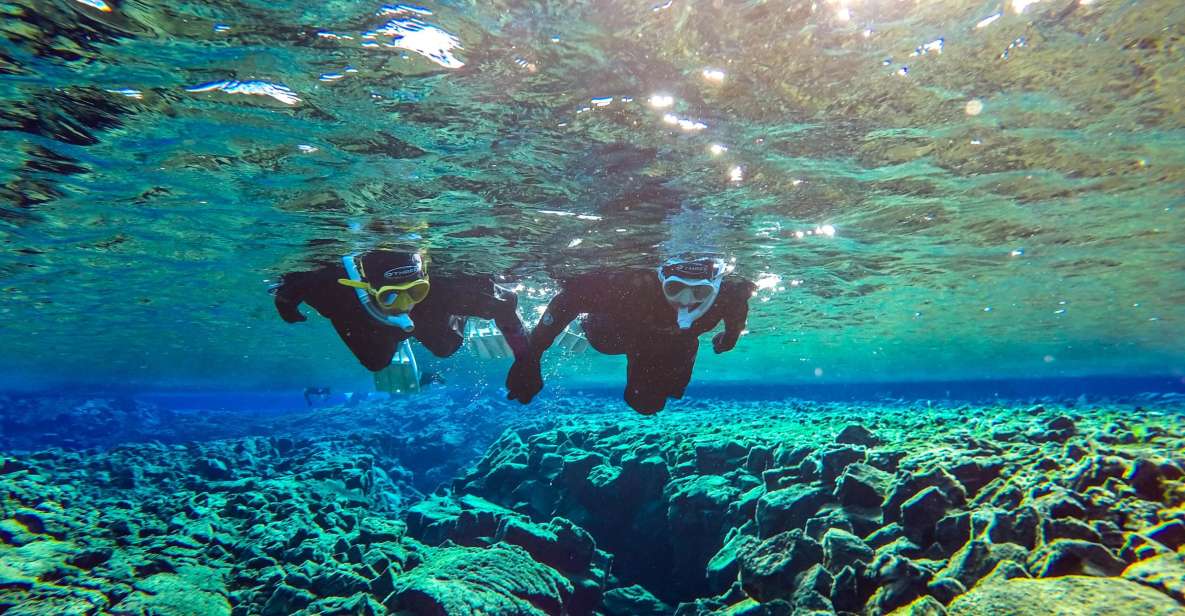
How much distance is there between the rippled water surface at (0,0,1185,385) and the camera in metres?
5.30

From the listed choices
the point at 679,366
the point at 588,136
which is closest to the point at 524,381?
the point at 679,366

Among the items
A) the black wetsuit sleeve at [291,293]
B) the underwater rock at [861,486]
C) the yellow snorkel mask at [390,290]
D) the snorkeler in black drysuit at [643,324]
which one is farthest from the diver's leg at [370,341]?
the underwater rock at [861,486]

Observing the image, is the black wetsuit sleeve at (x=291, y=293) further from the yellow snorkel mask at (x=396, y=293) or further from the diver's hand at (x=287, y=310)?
the yellow snorkel mask at (x=396, y=293)

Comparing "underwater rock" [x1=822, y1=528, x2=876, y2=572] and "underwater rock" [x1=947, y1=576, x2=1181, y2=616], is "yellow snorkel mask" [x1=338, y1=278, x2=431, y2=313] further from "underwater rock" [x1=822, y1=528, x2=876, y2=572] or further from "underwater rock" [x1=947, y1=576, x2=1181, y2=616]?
"underwater rock" [x1=947, y1=576, x2=1181, y2=616]

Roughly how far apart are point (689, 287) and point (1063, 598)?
5.45m

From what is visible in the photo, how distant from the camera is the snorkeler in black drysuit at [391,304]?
754 cm

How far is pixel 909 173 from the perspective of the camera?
910 cm

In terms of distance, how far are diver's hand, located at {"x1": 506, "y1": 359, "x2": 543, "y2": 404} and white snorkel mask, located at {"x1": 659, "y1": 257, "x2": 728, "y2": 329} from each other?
2465mm

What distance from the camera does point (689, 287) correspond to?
26.0ft

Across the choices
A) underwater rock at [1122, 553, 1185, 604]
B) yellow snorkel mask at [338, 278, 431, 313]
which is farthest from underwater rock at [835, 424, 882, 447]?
yellow snorkel mask at [338, 278, 431, 313]

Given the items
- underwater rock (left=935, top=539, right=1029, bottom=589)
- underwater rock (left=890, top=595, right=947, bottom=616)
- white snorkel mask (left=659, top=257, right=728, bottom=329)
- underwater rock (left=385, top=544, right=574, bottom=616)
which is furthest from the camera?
white snorkel mask (left=659, top=257, right=728, bottom=329)

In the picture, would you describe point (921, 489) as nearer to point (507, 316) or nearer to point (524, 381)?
point (524, 381)

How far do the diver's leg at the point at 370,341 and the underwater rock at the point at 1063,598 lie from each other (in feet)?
25.3

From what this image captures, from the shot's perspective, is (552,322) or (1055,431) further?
(552,322)
